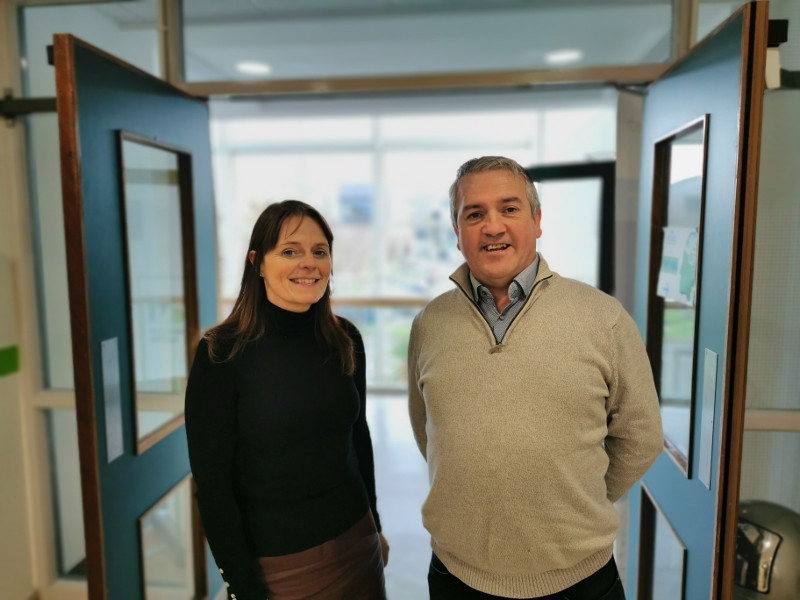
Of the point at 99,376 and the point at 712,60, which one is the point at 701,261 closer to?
the point at 712,60

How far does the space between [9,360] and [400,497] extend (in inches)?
85.6

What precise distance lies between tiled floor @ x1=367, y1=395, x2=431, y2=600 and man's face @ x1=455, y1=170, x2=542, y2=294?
6.00 ft

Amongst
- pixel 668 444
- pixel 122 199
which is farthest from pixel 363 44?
pixel 668 444

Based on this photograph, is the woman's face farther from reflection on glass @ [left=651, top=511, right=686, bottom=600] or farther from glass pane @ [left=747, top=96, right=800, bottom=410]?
glass pane @ [left=747, top=96, right=800, bottom=410]

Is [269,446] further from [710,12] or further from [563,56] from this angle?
[710,12]

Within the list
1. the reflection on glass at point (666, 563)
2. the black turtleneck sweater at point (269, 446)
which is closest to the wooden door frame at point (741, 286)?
the reflection on glass at point (666, 563)

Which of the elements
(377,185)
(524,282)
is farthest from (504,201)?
(377,185)

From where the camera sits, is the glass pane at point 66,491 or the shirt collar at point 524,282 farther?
the glass pane at point 66,491

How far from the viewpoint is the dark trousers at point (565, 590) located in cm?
124

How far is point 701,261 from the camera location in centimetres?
142

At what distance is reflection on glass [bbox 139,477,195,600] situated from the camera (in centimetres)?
197

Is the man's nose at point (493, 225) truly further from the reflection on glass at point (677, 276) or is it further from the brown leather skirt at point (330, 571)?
the brown leather skirt at point (330, 571)

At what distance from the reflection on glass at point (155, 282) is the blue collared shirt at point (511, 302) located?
1.04 m

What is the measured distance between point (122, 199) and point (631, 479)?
59.7 inches
